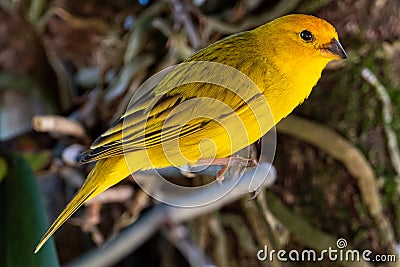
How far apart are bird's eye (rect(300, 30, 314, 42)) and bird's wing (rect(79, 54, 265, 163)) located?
0.23ft

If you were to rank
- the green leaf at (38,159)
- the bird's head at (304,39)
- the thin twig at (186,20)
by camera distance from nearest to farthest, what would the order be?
1. the bird's head at (304,39)
2. the thin twig at (186,20)
3. the green leaf at (38,159)

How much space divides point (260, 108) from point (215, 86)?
47mm

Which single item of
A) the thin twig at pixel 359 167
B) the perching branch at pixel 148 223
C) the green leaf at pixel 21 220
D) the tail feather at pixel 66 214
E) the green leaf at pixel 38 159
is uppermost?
the tail feather at pixel 66 214

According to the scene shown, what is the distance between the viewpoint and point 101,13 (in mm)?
1037

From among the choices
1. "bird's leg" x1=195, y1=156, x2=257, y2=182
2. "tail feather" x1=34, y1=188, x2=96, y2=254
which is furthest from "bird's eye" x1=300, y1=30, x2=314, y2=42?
"tail feather" x1=34, y1=188, x2=96, y2=254

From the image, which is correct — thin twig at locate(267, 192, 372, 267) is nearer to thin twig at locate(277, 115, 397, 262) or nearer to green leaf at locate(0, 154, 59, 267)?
thin twig at locate(277, 115, 397, 262)

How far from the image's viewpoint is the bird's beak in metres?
0.43

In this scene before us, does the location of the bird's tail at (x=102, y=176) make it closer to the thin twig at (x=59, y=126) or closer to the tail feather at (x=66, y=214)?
the tail feather at (x=66, y=214)

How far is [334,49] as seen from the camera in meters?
0.44

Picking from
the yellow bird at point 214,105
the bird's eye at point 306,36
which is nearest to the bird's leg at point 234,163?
the yellow bird at point 214,105

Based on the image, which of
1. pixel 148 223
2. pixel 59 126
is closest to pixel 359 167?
pixel 148 223

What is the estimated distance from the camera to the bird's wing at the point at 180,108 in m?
0.48

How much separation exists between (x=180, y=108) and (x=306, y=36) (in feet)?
0.42

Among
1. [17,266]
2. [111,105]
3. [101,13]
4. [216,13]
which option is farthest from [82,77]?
[17,266]
